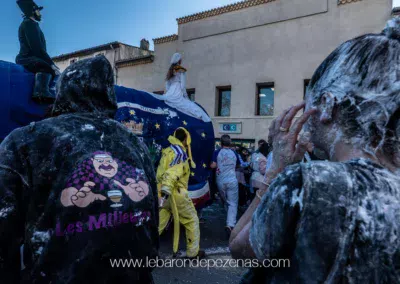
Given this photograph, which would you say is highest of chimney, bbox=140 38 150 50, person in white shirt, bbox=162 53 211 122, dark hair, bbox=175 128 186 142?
chimney, bbox=140 38 150 50

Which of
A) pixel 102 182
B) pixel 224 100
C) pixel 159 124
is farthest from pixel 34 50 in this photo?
pixel 224 100

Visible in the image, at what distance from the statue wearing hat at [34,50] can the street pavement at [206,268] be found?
110 inches

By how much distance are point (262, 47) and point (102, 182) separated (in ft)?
41.2

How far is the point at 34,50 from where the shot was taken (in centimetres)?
443

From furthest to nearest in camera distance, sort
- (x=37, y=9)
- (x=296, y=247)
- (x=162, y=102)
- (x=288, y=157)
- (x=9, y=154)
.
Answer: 1. (x=162, y=102)
2. (x=37, y=9)
3. (x=9, y=154)
4. (x=288, y=157)
5. (x=296, y=247)

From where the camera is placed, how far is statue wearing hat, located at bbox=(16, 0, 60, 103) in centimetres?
415

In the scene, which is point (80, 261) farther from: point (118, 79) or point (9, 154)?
point (118, 79)

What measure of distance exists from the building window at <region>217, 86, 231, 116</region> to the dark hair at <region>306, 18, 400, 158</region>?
12.9 m

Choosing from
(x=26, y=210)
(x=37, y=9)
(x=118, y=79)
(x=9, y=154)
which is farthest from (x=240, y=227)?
(x=118, y=79)

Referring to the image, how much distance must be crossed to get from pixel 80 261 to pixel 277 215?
942 mm

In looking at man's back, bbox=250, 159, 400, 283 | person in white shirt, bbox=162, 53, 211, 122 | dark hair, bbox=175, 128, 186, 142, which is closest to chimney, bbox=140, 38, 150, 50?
person in white shirt, bbox=162, 53, 211, 122

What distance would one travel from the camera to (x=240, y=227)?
4.20ft

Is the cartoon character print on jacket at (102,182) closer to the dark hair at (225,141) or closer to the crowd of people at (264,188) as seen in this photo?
the crowd of people at (264,188)

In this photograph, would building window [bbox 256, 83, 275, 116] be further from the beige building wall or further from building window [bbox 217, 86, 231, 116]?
building window [bbox 217, 86, 231, 116]
